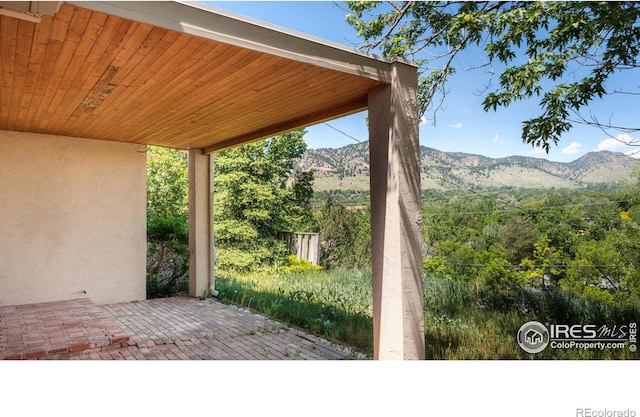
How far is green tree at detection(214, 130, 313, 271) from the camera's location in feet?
35.8

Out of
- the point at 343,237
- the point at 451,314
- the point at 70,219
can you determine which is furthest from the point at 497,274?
the point at 70,219

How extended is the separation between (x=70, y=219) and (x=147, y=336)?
8.67ft

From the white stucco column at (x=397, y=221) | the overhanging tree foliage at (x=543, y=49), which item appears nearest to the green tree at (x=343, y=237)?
the overhanging tree foliage at (x=543, y=49)

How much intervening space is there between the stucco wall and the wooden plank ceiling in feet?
1.99

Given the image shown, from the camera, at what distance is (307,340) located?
4.89 meters

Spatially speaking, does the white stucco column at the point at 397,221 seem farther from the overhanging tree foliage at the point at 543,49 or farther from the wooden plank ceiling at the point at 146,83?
the overhanging tree foliage at the point at 543,49

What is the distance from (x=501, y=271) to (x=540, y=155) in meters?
4.31

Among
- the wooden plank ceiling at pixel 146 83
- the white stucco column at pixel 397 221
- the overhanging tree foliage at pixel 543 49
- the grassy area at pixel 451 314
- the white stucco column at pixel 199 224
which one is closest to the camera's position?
the wooden plank ceiling at pixel 146 83

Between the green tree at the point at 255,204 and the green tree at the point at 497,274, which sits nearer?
the green tree at the point at 497,274

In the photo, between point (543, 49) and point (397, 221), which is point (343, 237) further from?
A: point (397, 221)

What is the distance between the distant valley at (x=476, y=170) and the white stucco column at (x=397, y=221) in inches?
260

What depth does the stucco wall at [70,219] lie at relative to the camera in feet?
19.2

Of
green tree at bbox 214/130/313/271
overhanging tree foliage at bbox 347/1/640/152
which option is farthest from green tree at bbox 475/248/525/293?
green tree at bbox 214/130/313/271
